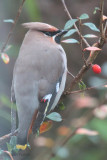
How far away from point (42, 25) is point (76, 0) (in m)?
1.85

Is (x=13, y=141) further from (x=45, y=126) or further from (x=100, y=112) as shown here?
(x=100, y=112)

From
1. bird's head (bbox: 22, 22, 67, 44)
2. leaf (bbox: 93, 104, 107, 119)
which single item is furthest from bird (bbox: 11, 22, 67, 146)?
leaf (bbox: 93, 104, 107, 119)

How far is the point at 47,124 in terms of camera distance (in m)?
2.10

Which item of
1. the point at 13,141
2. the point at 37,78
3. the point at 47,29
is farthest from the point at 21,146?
the point at 47,29

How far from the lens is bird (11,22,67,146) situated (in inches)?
84.9

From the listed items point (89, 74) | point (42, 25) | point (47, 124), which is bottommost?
point (89, 74)

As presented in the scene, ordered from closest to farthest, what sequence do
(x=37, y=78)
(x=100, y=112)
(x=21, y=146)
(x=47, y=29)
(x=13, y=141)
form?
(x=100, y=112)
(x=13, y=141)
(x=21, y=146)
(x=37, y=78)
(x=47, y=29)

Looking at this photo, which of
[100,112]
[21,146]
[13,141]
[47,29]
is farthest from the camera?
[47,29]

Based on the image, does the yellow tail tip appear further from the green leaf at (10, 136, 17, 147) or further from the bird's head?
the bird's head

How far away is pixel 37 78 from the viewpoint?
92.4 inches

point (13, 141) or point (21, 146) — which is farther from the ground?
point (13, 141)

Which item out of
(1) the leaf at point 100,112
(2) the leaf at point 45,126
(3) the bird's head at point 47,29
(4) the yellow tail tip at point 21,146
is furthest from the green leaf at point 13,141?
(3) the bird's head at point 47,29

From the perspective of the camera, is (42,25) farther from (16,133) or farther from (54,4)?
(54,4)

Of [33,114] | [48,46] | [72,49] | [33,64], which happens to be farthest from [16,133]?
[72,49]
